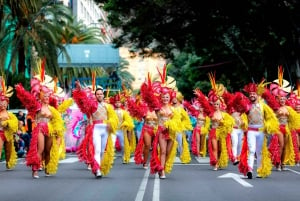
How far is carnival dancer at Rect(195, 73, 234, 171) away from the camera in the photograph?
2048cm

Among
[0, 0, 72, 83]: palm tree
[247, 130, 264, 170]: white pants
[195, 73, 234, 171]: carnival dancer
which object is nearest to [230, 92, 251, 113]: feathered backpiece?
[247, 130, 264, 170]: white pants

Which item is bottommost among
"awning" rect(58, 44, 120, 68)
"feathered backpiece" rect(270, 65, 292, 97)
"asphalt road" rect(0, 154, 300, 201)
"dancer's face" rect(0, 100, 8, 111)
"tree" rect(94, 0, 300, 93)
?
"asphalt road" rect(0, 154, 300, 201)

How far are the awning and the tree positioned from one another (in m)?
24.7

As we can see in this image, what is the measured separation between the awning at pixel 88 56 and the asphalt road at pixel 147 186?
39.1 m

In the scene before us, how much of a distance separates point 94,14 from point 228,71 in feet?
223

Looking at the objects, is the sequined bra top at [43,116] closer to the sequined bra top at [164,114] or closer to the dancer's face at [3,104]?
the dancer's face at [3,104]

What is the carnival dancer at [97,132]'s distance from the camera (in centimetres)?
1708

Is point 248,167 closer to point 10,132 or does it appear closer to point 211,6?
point 10,132

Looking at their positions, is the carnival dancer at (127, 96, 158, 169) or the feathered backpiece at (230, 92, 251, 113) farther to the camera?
the carnival dancer at (127, 96, 158, 169)

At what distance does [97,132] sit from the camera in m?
17.3

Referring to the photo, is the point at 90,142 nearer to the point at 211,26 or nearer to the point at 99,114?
the point at 99,114

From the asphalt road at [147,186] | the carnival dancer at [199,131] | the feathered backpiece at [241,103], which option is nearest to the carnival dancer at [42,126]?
the asphalt road at [147,186]

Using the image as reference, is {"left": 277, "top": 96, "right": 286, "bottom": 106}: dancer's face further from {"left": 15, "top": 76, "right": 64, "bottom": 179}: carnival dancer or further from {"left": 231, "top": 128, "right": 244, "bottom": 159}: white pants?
{"left": 15, "top": 76, "right": 64, "bottom": 179}: carnival dancer

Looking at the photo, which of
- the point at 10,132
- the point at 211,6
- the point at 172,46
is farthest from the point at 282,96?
the point at 172,46
